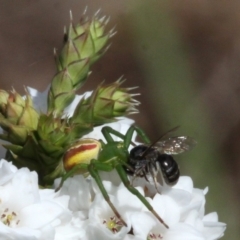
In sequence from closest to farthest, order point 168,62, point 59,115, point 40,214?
point 40,214
point 59,115
point 168,62

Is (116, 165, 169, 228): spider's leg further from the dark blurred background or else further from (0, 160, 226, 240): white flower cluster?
the dark blurred background

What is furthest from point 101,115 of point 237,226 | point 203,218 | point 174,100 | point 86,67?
point 174,100

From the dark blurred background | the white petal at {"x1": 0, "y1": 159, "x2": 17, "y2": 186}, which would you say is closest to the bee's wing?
the white petal at {"x1": 0, "y1": 159, "x2": 17, "y2": 186}

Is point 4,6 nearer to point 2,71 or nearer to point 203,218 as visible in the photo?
point 2,71

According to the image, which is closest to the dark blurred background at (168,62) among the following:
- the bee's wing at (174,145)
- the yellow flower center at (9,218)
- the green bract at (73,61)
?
the bee's wing at (174,145)

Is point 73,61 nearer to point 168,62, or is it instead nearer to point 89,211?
point 89,211

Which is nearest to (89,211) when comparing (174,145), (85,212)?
(85,212)

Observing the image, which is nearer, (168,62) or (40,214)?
(40,214)
